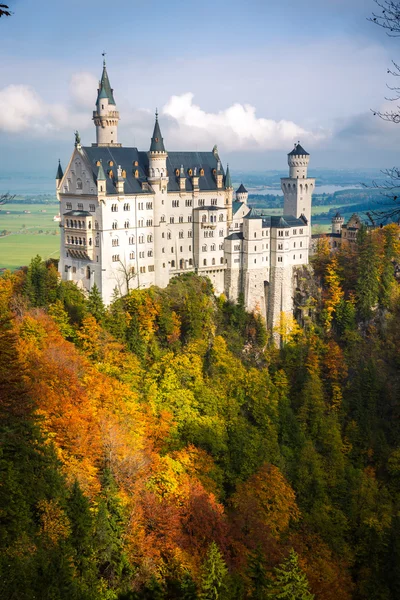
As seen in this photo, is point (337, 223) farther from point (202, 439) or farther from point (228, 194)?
point (202, 439)

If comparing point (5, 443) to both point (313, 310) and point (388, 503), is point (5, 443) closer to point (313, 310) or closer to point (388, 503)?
point (388, 503)

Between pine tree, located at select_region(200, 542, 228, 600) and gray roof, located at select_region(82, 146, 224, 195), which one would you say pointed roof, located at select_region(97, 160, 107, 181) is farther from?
pine tree, located at select_region(200, 542, 228, 600)

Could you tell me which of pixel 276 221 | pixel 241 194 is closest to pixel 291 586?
pixel 276 221

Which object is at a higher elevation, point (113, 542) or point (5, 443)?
point (5, 443)

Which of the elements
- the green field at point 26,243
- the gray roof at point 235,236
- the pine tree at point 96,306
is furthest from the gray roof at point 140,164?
the green field at point 26,243

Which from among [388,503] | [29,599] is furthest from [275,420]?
[29,599]

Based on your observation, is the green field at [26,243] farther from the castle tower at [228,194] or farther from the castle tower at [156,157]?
the castle tower at [156,157]
